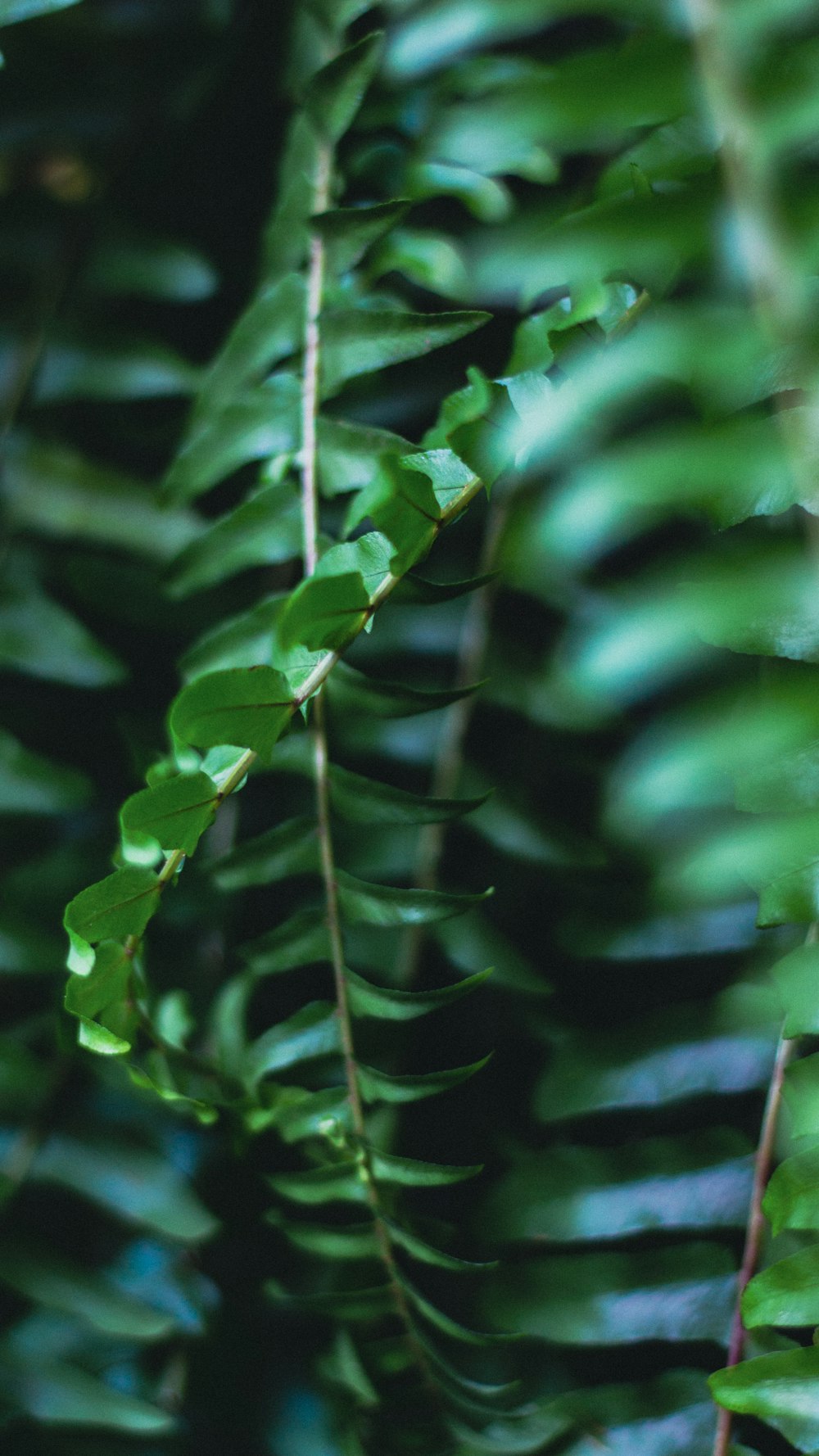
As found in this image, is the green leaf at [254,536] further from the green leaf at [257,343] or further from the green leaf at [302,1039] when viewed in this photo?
the green leaf at [302,1039]

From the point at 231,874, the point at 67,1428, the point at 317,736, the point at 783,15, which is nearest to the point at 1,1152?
the point at 67,1428

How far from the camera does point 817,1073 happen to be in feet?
1.77

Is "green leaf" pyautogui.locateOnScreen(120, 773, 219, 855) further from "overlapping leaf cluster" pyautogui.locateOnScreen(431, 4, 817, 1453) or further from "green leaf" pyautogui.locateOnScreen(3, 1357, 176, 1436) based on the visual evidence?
"green leaf" pyautogui.locateOnScreen(3, 1357, 176, 1436)

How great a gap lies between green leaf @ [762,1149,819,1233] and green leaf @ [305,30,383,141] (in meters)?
0.65

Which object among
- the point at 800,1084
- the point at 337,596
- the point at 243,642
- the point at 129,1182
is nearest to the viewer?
the point at 337,596

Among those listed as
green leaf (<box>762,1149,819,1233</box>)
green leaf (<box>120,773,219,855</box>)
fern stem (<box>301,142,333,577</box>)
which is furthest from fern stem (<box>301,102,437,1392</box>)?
green leaf (<box>762,1149,819,1233</box>)

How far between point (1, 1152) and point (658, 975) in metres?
0.50

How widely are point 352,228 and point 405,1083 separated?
51cm

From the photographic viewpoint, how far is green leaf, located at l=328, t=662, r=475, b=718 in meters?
0.59

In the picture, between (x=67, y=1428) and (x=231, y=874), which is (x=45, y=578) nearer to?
(x=231, y=874)

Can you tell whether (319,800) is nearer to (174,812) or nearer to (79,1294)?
(174,812)

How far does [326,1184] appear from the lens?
0.61 metres

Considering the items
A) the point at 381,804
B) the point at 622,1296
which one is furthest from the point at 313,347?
the point at 622,1296

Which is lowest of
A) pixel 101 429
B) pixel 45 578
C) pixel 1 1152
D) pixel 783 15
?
pixel 1 1152
